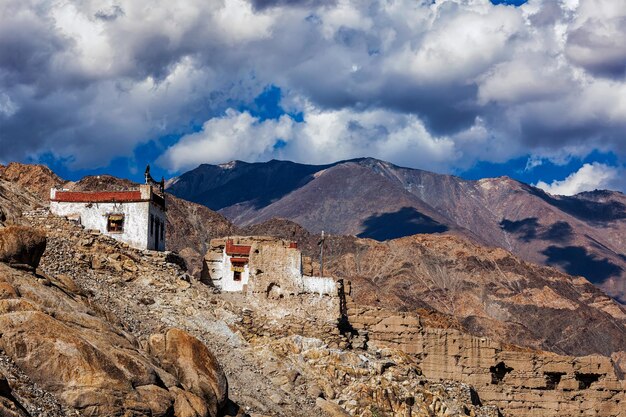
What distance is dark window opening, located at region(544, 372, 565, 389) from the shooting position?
155 feet

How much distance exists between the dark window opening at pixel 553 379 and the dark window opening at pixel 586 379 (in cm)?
87

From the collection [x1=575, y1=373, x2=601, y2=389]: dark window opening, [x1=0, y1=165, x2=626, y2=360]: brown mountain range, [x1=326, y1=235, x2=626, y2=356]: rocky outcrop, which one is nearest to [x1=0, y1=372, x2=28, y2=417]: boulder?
[x1=575, y1=373, x2=601, y2=389]: dark window opening

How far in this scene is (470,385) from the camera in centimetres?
4541

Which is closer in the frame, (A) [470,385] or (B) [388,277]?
(A) [470,385]

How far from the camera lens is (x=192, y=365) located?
104 feet

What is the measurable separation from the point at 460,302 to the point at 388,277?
984 cm

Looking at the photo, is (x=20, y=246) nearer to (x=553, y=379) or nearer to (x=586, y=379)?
(x=553, y=379)

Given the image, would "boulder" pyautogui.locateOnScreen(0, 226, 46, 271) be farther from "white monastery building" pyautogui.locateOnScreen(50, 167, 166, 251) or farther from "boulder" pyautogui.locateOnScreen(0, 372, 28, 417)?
"white monastery building" pyautogui.locateOnScreen(50, 167, 166, 251)

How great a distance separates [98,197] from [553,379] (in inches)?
793

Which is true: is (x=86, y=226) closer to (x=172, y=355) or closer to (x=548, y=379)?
(x=172, y=355)

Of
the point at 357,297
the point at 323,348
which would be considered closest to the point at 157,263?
the point at 323,348

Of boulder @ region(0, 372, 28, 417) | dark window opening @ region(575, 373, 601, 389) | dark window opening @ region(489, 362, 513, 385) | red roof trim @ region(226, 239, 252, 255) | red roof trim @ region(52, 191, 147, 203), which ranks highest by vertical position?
red roof trim @ region(52, 191, 147, 203)

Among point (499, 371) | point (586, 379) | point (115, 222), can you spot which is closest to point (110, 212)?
point (115, 222)

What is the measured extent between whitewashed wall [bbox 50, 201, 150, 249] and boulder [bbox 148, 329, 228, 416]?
41.4 feet
